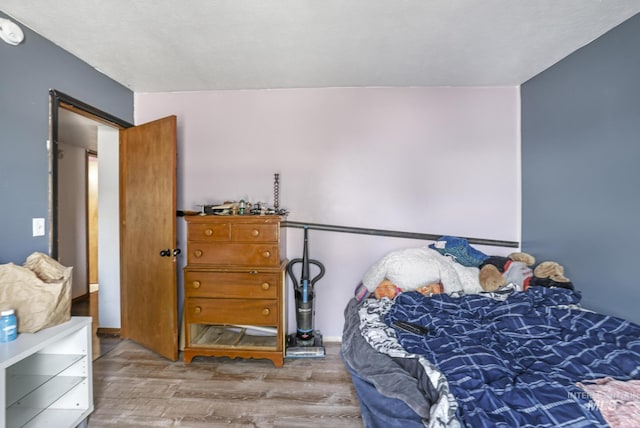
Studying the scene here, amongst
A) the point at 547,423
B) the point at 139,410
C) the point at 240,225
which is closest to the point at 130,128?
the point at 240,225

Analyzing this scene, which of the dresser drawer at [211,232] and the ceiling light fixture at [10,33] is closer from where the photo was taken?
the ceiling light fixture at [10,33]

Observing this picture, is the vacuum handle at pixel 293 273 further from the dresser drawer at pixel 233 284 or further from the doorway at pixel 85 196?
the doorway at pixel 85 196

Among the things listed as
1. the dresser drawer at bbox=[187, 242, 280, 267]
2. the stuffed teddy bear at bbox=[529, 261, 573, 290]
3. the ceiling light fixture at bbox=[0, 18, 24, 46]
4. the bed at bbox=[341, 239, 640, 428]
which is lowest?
the bed at bbox=[341, 239, 640, 428]

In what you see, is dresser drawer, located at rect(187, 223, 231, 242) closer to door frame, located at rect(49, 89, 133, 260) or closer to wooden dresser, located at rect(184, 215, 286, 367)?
wooden dresser, located at rect(184, 215, 286, 367)

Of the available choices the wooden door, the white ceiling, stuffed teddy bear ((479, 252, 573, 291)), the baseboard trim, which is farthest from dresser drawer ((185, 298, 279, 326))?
the white ceiling

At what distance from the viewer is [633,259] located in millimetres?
1716

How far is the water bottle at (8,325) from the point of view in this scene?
1346 millimetres

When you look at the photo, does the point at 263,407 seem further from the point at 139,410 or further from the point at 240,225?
the point at 240,225

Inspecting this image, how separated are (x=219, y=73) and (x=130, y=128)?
1.02m

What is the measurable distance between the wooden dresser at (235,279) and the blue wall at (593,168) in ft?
7.20

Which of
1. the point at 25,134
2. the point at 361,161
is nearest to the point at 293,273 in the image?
the point at 361,161

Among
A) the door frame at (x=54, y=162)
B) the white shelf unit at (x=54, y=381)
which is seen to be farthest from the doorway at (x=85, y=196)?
the white shelf unit at (x=54, y=381)

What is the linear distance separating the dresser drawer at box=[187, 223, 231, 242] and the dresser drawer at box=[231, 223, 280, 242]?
54mm

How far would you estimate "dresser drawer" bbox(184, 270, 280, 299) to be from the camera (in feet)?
7.37
